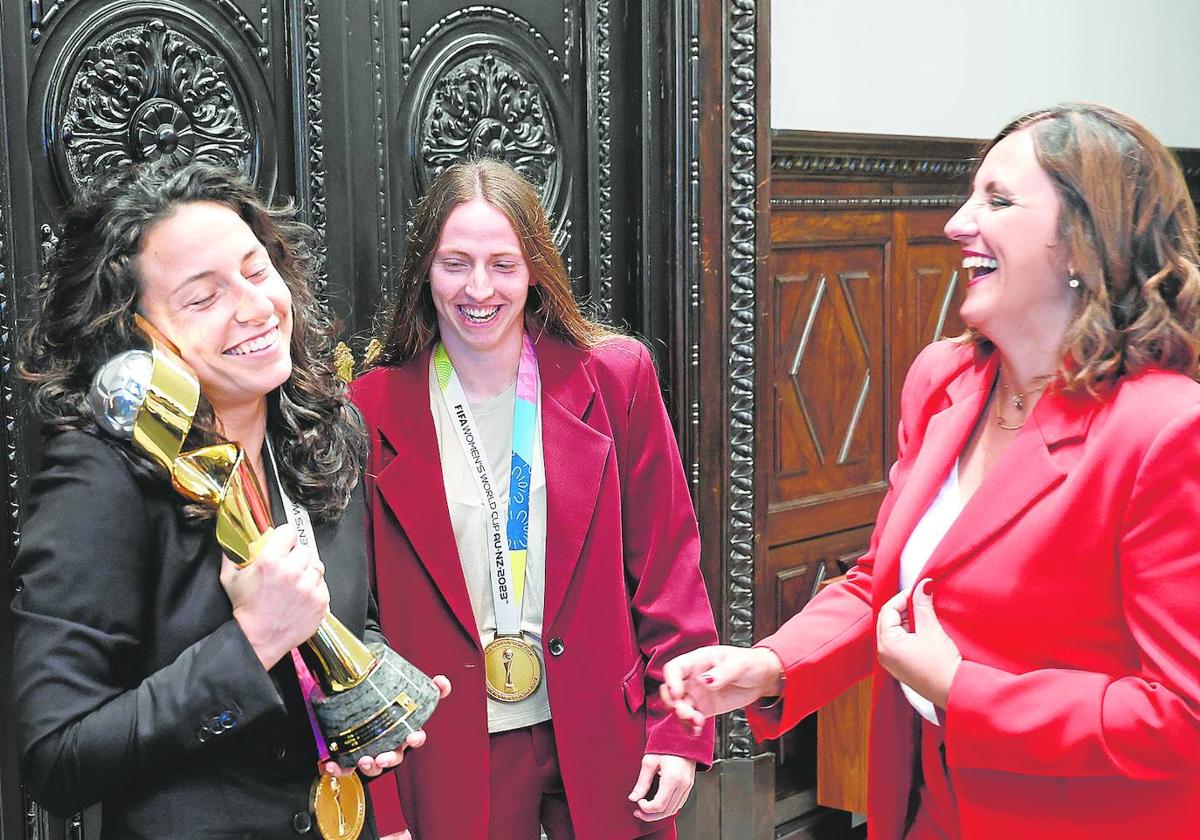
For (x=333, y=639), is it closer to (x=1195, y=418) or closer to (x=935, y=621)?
(x=935, y=621)

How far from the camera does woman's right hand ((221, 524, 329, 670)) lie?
5.72 ft

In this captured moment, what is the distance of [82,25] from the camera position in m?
2.69

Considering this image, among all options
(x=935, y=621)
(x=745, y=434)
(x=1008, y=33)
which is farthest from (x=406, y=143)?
(x=1008, y=33)

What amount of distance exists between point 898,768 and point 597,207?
6.77 ft

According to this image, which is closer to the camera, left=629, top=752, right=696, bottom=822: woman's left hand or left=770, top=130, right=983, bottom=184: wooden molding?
left=629, top=752, right=696, bottom=822: woman's left hand

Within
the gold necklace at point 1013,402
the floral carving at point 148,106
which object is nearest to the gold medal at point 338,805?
the gold necklace at point 1013,402

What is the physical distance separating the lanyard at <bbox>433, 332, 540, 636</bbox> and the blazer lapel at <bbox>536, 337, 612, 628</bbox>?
0.04 meters

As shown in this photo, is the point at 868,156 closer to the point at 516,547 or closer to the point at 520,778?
the point at 516,547

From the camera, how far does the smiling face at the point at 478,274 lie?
2406 mm

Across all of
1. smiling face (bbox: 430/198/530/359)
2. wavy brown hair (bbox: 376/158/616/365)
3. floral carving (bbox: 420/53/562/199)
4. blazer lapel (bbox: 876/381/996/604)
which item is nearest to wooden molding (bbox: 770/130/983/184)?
floral carving (bbox: 420/53/562/199)

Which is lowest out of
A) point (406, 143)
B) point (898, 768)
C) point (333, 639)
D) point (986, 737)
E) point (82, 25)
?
point (898, 768)

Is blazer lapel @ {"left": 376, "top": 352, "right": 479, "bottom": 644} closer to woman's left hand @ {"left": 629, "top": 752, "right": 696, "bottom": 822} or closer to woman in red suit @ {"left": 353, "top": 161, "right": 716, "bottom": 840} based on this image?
woman in red suit @ {"left": 353, "top": 161, "right": 716, "bottom": 840}

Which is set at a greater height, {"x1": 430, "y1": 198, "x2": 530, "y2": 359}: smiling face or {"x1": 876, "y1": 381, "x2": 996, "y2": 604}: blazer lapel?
{"x1": 430, "y1": 198, "x2": 530, "y2": 359}: smiling face

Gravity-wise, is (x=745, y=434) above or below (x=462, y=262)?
below
